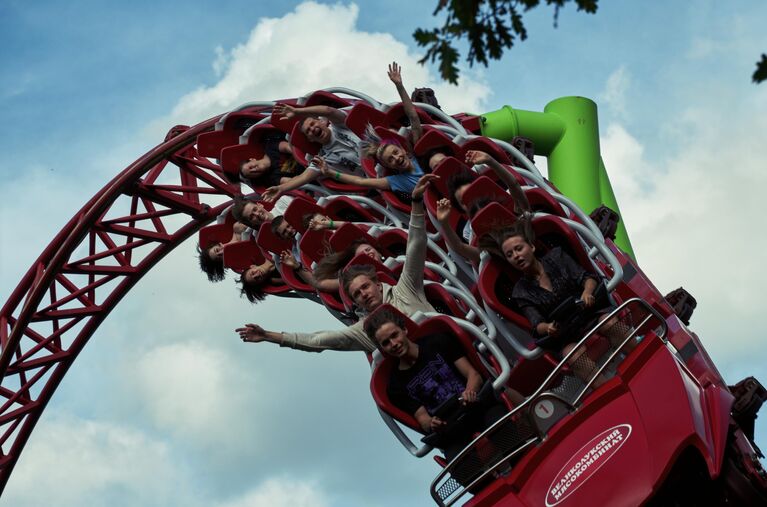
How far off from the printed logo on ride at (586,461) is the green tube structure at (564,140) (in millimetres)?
4207

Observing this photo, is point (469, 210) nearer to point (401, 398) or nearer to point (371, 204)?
point (401, 398)

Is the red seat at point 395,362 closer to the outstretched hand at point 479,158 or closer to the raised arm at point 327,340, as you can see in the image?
the raised arm at point 327,340

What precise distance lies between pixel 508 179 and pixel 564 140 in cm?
327

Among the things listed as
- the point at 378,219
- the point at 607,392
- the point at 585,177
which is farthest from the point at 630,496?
the point at 585,177

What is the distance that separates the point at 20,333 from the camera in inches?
391

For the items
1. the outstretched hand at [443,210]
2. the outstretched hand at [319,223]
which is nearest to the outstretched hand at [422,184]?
the outstretched hand at [443,210]

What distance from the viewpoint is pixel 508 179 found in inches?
241

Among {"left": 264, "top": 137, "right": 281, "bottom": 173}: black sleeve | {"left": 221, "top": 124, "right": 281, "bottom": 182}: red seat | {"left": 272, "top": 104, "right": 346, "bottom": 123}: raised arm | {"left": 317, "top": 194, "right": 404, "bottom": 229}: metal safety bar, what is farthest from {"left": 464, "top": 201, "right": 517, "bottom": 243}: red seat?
{"left": 221, "top": 124, "right": 281, "bottom": 182}: red seat

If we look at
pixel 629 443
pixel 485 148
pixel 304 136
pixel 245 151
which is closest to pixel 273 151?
pixel 245 151

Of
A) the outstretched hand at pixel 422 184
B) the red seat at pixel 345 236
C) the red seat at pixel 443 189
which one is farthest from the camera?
the red seat at pixel 345 236

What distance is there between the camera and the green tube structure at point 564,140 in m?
9.06

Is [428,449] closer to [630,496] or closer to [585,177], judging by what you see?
[630,496]

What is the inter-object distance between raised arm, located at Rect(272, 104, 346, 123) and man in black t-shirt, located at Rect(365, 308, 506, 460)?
9.20 ft

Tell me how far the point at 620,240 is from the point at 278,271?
2.42 m
